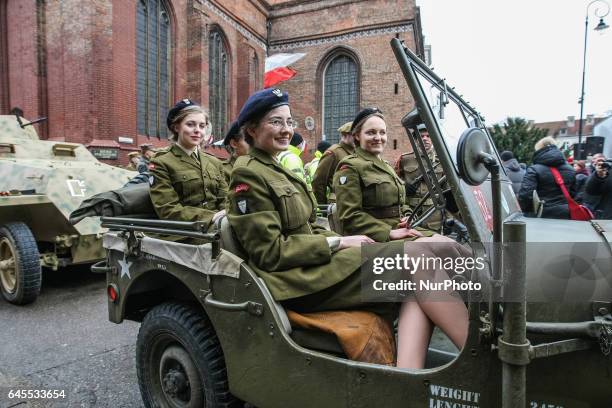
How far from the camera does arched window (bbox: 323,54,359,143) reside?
69.2 feet

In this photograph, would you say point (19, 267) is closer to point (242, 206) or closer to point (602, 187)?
point (242, 206)

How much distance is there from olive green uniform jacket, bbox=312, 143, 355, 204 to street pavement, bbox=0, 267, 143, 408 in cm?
229

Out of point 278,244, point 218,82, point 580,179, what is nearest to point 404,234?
point 278,244

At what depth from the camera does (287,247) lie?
1.91 meters

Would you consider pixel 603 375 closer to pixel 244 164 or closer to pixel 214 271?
pixel 214 271

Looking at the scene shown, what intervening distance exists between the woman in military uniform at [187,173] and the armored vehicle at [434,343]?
573 millimetres

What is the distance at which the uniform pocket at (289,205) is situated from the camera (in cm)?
204

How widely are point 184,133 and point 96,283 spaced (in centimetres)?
338

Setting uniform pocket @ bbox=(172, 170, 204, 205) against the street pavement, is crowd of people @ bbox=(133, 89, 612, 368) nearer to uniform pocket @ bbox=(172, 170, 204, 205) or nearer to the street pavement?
uniform pocket @ bbox=(172, 170, 204, 205)

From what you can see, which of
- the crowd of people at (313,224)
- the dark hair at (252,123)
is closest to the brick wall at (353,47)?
the crowd of people at (313,224)

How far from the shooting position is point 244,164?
2.10 meters

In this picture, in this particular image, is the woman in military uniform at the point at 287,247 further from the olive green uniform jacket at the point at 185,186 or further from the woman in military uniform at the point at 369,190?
the olive green uniform jacket at the point at 185,186

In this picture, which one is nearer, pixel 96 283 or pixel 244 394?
pixel 244 394

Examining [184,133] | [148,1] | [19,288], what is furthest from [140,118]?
[184,133]
